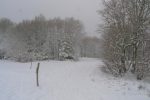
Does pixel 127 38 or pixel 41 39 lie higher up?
pixel 41 39

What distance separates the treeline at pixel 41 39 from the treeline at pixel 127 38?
2943cm

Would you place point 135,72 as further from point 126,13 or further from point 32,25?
point 32,25

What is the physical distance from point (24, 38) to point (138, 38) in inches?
1626

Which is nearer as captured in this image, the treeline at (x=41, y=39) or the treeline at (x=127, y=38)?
the treeline at (x=127, y=38)

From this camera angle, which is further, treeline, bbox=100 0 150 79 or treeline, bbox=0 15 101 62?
treeline, bbox=0 15 101 62

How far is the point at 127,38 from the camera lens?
54.0ft

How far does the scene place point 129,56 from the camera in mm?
16750

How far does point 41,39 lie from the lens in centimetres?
5181

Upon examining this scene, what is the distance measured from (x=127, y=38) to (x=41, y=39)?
37851 millimetres

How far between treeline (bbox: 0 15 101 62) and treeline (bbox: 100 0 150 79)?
29.4 m

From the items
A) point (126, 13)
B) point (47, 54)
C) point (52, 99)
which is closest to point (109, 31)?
point (126, 13)

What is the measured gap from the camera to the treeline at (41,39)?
Result: 4719cm

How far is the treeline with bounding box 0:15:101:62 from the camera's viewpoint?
1858 inches

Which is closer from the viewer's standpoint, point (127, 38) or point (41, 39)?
point (127, 38)
